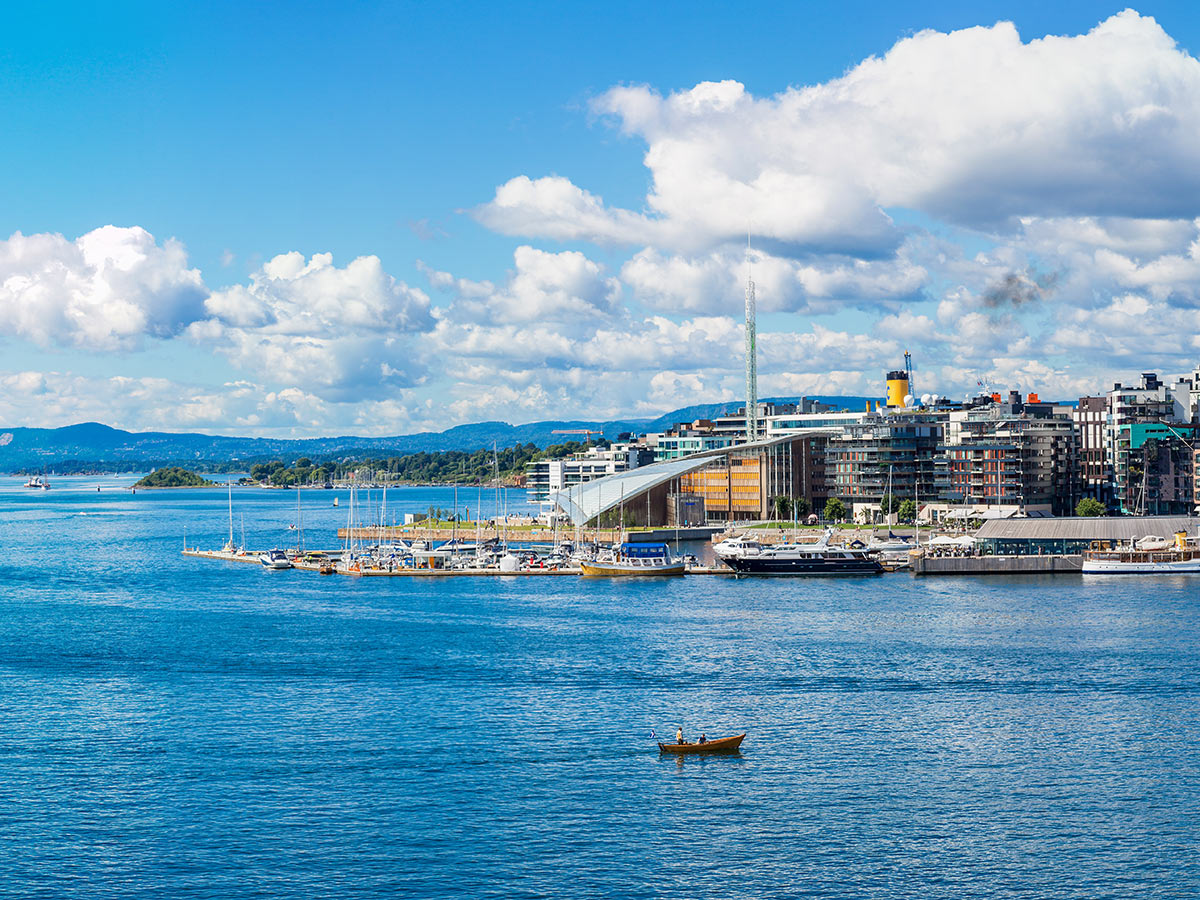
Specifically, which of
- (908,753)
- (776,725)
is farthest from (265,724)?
(908,753)

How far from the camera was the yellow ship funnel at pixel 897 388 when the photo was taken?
14500cm

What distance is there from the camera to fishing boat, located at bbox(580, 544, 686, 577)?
260 ft

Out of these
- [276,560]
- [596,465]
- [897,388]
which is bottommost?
[276,560]

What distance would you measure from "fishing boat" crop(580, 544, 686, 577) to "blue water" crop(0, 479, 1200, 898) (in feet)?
58.3

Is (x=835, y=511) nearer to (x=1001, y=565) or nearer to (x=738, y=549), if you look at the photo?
(x=738, y=549)

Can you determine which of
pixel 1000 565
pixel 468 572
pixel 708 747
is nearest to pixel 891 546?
pixel 1000 565

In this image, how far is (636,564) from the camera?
79.5 meters

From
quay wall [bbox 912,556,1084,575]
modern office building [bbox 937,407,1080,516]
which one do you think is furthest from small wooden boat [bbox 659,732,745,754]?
modern office building [bbox 937,407,1080,516]

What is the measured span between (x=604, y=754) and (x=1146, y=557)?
2142 inches

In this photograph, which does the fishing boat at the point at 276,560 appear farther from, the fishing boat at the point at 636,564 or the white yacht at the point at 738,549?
the white yacht at the point at 738,549

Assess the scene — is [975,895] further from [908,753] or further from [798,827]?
[908,753]

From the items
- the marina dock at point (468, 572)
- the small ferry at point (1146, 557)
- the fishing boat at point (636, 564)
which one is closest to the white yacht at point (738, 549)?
the marina dock at point (468, 572)

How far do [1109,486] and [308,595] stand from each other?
72.9 m

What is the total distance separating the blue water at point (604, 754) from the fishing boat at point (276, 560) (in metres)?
→ 25.3
